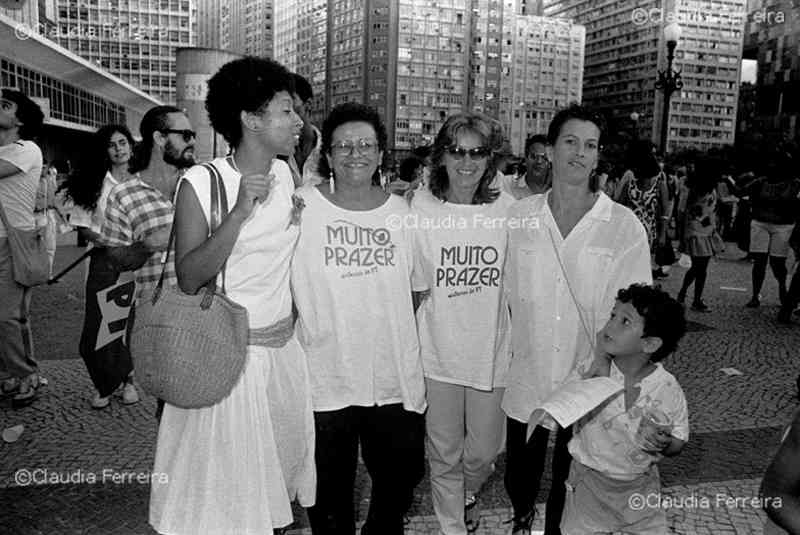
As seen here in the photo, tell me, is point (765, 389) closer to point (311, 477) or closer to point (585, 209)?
point (585, 209)

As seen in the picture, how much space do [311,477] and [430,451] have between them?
0.66 m

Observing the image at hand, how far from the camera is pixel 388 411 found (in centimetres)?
262

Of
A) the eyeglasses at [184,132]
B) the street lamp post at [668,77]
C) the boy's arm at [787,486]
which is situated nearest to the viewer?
the boy's arm at [787,486]

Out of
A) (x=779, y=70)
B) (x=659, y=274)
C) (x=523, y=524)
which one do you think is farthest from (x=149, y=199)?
(x=779, y=70)

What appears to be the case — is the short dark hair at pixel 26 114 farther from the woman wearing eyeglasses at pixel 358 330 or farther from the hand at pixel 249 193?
the hand at pixel 249 193

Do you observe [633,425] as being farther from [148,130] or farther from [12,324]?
[12,324]

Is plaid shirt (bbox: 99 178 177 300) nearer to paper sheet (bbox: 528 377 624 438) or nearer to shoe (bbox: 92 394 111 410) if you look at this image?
shoe (bbox: 92 394 111 410)

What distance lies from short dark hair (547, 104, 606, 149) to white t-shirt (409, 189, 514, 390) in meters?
0.48

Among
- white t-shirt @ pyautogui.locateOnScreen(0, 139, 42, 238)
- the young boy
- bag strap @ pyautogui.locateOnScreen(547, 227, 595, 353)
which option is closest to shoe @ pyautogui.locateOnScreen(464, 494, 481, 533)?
the young boy

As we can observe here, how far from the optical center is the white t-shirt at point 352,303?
248cm

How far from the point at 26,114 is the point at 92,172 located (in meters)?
0.57

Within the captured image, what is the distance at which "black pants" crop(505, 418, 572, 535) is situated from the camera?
9.52 ft

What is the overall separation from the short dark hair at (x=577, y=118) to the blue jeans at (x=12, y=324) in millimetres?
3711

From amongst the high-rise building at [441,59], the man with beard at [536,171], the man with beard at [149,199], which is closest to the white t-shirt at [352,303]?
the man with beard at [149,199]
